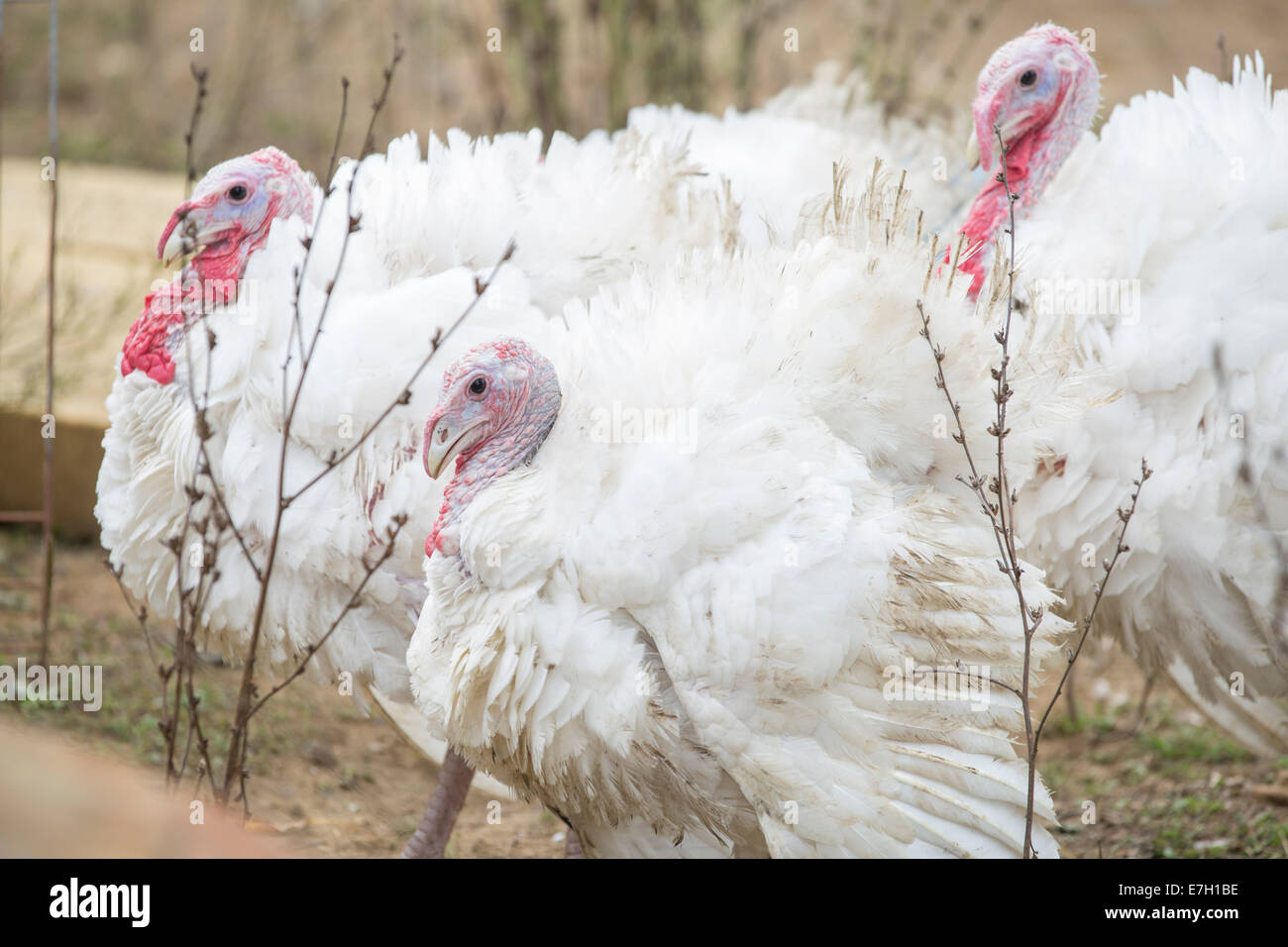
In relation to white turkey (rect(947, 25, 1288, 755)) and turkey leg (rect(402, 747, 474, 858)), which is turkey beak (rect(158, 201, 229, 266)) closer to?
turkey leg (rect(402, 747, 474, 858))

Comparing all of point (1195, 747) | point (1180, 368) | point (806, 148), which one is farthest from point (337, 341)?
point (1195, 747)

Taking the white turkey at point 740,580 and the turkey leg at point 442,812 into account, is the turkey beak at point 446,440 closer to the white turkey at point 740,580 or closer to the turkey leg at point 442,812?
the white turkey at point 740,580

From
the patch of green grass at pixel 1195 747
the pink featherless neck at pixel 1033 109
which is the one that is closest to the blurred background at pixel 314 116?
the patch of green grass at pixel 1195 747

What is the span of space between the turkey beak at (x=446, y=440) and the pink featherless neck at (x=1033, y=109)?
1.75 metres

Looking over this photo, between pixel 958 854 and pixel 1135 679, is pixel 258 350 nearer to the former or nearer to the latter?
pixel 958 854

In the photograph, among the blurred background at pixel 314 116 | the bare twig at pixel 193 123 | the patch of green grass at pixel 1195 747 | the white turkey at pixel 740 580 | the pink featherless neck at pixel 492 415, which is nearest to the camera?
the white turkey at pixel 740 580

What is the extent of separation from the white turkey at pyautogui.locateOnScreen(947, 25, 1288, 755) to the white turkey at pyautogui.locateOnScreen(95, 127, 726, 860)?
43.2 inches

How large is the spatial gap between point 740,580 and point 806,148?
6.71ft

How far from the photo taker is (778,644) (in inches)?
106

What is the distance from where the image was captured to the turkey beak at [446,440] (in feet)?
9.74

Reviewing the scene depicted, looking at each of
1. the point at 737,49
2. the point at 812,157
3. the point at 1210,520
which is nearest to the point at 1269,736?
the point at 1210,520

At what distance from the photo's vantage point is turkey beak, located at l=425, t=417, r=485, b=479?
2.97 m

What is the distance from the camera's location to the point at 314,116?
9.67m

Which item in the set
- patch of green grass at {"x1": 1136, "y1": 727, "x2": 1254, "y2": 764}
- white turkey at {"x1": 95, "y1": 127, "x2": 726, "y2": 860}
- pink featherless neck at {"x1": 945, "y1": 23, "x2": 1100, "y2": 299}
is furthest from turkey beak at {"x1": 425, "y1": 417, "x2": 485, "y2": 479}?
patch of green grass at {"x1": 1136, "y1": 727, "x2": 1254, "y2": 764}
